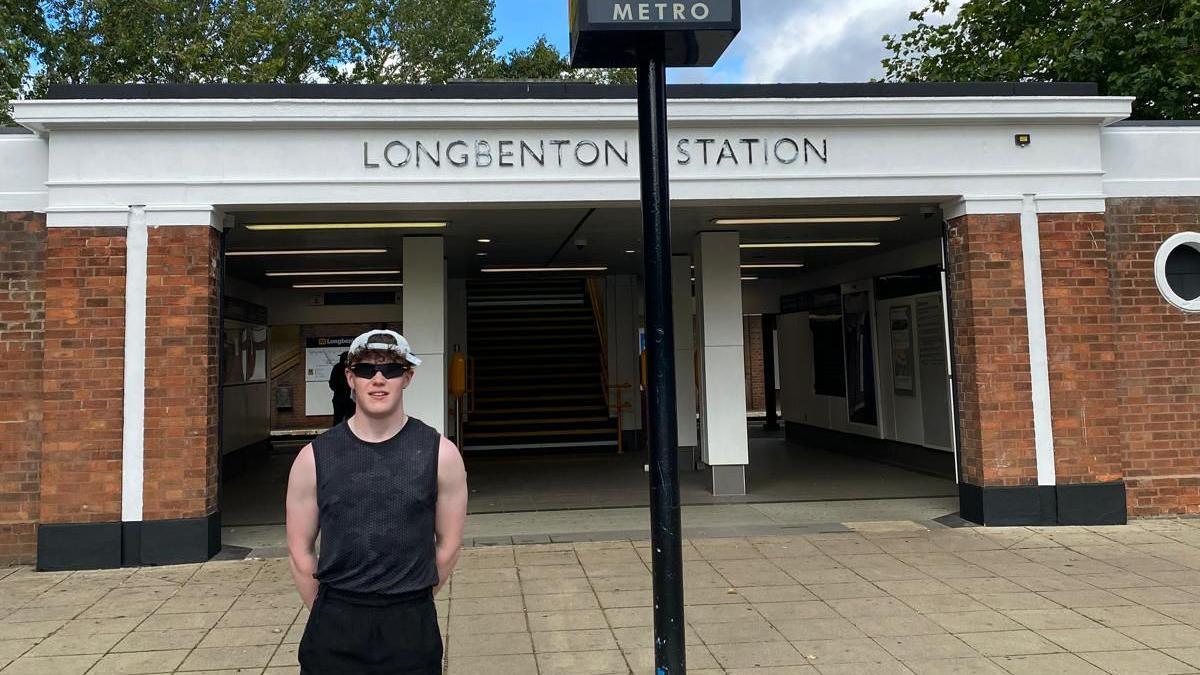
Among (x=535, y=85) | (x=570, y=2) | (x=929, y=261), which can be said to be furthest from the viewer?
(x=929, y=261)

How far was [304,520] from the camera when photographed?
7.70 feet

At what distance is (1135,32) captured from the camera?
12.6m

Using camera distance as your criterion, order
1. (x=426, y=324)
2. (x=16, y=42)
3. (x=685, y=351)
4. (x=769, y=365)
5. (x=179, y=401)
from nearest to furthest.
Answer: (x=179, y=401) → (x=426, y=324) → (x=685, y=351) → (x=16, y=42) → (x=769, y=365)

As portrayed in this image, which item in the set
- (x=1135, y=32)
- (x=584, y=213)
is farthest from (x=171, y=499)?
(x=1135, y=32)

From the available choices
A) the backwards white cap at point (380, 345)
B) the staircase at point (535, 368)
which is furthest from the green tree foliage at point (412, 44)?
the backwards white cap at point (380, 345)

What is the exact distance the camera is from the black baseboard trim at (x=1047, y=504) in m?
7.03

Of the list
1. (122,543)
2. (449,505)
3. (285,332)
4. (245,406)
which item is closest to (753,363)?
(285,332)

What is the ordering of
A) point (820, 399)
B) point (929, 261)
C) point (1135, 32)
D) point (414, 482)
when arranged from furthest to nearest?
point (820, 399)
point (1135, 32)
point (929, 261)
point (414, 482)

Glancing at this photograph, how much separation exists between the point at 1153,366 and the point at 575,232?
6.16 m

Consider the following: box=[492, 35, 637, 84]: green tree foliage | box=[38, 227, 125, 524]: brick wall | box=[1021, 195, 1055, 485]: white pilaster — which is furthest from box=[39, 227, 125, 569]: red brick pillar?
box=[492, 35, 637, 84]: green tree foliage

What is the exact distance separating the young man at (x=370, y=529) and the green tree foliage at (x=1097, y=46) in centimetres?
1375

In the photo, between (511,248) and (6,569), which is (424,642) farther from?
(511,248)

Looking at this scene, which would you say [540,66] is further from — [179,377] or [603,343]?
[179,377]

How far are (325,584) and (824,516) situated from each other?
6.27 metres
